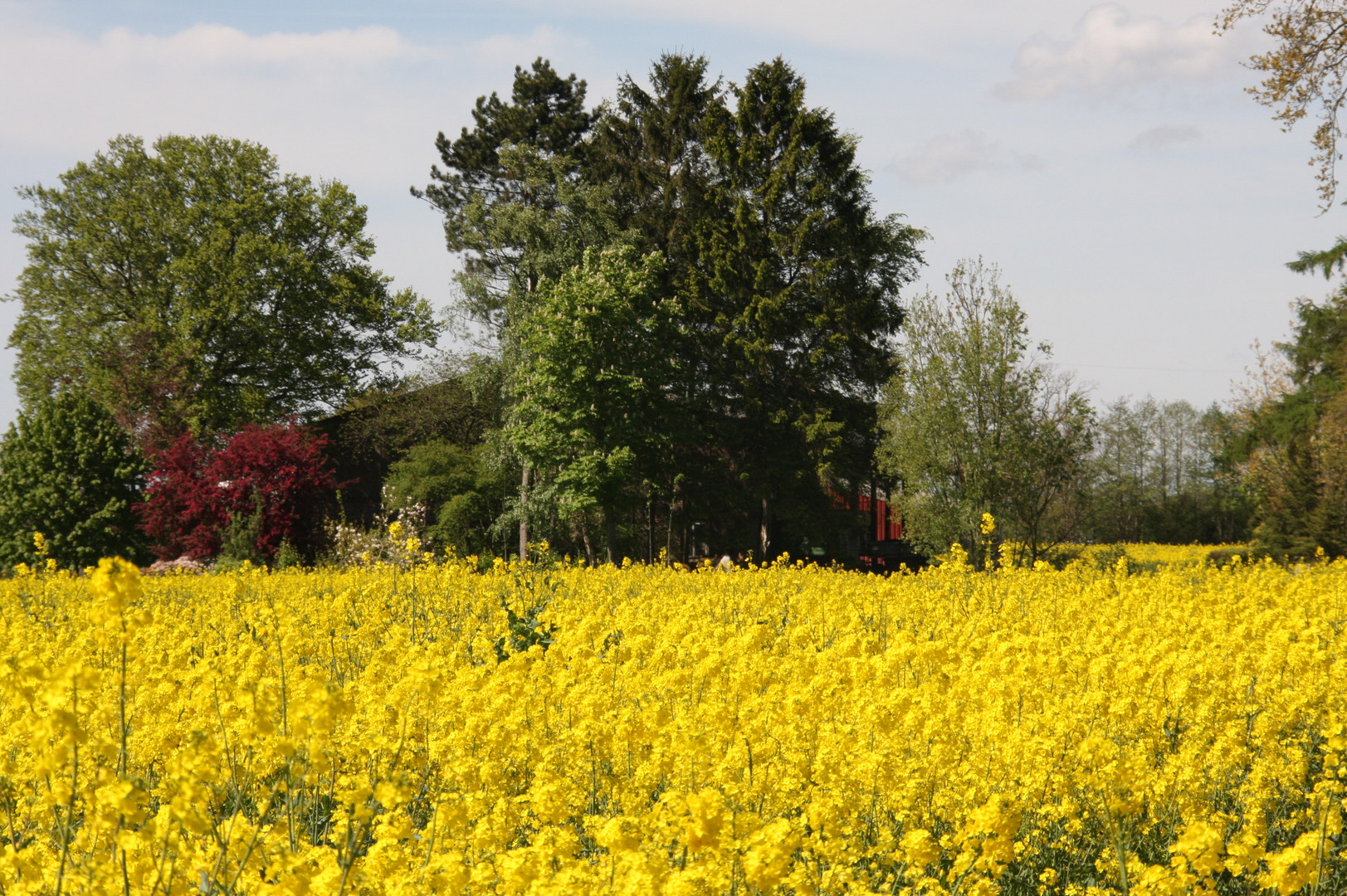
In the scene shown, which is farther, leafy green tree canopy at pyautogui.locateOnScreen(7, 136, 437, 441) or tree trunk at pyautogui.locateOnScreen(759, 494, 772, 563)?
leafy green tree canopy at pyautogui.locateOnScreen(7, 136, 437, 441)

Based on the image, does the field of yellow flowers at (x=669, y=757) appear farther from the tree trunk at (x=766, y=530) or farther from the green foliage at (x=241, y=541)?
the tree trunk at (x=766, y=530)

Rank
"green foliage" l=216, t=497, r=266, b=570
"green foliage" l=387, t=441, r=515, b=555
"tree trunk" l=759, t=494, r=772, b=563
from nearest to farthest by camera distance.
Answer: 1. "green foliage" l=216, t=497, r=266, b=570
2. "tree trunk" l=759, t=494, r=772, b=563
3. "green foliage" l=387, t=441, r=515, b=555

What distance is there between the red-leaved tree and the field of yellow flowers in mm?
11143

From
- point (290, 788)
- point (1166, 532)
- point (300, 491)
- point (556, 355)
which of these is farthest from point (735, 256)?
point (1166, 532)

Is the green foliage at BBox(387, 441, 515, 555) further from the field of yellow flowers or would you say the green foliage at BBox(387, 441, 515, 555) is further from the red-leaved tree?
the field of yellow flowers

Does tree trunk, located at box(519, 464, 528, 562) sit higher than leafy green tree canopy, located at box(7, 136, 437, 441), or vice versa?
leafy green tree canopy, located at box(7, 136, 437, 441)

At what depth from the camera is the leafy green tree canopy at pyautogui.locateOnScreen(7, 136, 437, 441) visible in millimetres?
31562

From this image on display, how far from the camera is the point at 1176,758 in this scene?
189 inches

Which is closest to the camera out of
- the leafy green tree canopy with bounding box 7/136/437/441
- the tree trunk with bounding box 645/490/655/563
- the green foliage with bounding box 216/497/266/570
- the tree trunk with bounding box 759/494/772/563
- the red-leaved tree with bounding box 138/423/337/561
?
the green foliage with bounding box 216/497/266/570

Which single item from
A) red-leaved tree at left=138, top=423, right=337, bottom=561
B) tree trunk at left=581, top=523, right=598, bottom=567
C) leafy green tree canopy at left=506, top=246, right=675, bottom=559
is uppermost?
leafy green tree canopy at left=506, top=246, right=675, bottom=559

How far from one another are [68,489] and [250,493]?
167 inches

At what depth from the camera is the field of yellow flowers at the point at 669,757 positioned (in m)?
3.06

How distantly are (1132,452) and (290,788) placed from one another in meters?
66.5

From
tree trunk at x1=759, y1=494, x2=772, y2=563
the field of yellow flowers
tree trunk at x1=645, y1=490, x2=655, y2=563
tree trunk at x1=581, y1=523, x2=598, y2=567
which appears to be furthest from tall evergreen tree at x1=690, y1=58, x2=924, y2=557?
the field of yellow flowers
